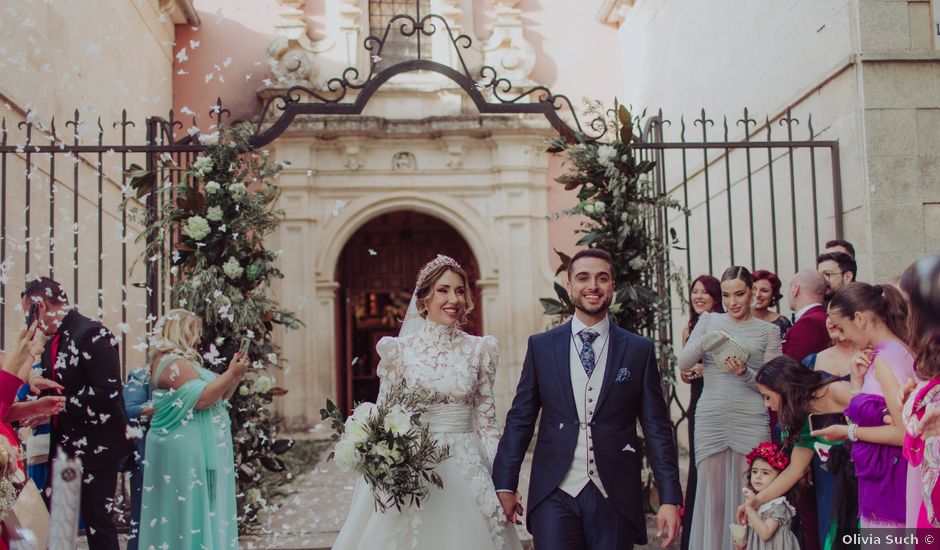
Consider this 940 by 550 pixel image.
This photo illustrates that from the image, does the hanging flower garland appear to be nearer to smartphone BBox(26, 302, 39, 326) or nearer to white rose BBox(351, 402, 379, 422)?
smartphone BBox(26, 302, 39, 326)

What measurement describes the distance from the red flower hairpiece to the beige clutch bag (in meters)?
0.67

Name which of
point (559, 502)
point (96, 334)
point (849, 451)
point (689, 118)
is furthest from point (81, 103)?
point (849, 451)

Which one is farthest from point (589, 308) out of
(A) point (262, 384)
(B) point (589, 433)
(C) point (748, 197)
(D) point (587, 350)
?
(C) point (748, 197)

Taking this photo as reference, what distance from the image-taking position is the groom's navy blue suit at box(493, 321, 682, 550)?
126 inches

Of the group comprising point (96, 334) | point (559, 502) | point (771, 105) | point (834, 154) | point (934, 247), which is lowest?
point (559, 502)

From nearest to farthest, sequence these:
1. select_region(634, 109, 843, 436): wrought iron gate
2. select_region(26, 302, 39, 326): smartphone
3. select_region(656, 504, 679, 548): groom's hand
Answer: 1. select_region(656, 504, 679, 548): groom's hand
2. select_region(26, 302, 39, 326): smartphone
3. select_region(634, 109, 843, 436): wrought iron gate

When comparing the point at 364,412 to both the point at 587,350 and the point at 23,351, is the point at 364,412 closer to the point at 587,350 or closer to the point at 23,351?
the point at 587,350

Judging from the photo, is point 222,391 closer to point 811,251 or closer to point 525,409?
point 525,409

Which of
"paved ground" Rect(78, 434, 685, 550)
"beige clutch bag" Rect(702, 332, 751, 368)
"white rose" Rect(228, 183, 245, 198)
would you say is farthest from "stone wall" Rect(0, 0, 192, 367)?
"beige clutch bag" Rect(702, 332, 751, 368)

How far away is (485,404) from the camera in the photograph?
3.82 meters

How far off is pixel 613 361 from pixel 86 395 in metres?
2.96

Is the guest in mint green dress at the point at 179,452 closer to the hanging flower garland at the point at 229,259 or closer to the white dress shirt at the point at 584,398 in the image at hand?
the hanging flower garland at the point at 229,259

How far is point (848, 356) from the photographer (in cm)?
387

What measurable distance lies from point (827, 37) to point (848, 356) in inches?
144
